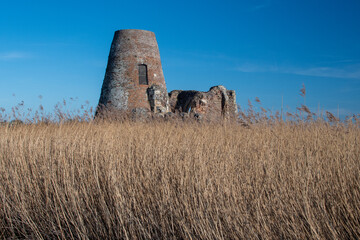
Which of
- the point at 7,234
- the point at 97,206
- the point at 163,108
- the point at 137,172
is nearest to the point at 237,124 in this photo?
the point at 137,172

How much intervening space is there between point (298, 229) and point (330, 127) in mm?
3798

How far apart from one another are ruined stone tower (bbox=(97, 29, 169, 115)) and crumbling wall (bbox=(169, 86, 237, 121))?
61.1 inches

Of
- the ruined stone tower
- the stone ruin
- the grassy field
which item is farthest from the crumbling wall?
the grassy field

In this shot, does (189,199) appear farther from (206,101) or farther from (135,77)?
(206,101)

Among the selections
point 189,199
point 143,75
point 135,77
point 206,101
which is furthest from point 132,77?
point 189,199

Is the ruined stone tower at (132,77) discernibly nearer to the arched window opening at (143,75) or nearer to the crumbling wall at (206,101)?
the arched window opening at (143,75)

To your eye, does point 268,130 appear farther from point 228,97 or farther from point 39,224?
point 228,97

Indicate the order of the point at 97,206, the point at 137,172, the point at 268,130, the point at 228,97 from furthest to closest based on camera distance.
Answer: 1. the point at 228,97
2. the point at 268,130
3. the point at 137,172
4. the point at 97,206

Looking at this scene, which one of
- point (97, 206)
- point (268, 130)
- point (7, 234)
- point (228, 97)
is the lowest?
point (7, 234)

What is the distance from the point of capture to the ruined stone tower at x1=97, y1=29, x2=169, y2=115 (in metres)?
14.8

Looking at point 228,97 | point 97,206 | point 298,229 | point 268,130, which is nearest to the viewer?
point 298,229

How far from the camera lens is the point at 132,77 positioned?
49.1ft

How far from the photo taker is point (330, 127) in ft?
18.4

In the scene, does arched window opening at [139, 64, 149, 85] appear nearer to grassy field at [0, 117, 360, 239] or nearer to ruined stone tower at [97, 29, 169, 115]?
ruined stone tower at [97, 29, 169, 115]
